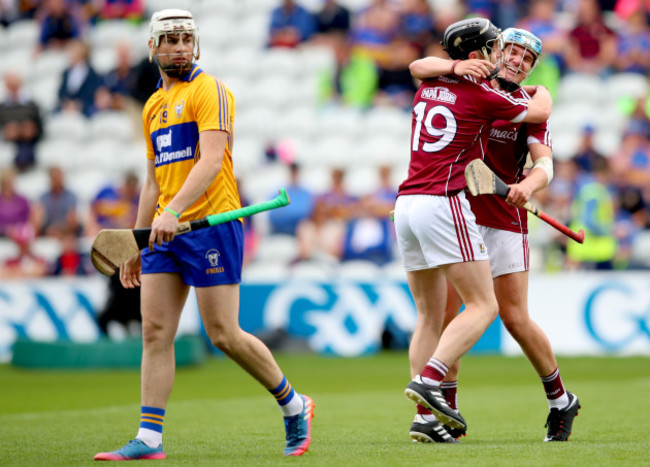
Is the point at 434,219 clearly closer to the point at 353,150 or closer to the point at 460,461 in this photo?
the point at 460,461

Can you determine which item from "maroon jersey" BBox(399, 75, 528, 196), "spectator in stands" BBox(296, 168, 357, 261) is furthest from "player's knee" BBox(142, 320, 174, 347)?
"spectator in stands" BBox(296, 168, 357, 261)

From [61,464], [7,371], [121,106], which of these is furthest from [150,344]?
[121,106]

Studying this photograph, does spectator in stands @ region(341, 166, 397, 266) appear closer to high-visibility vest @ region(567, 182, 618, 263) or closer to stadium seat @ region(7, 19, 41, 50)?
high-visibility vest @ region(567, 182, 618, 263)

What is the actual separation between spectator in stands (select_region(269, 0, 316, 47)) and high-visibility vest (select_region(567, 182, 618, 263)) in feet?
21.3

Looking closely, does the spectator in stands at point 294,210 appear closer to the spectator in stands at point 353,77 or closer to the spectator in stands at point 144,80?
the spectator in stands at point 353,77

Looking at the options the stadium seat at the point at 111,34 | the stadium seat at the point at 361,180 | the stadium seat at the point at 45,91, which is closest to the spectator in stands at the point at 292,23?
the stadium seat at the point at 111,34

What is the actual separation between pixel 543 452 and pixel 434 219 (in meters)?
1.33

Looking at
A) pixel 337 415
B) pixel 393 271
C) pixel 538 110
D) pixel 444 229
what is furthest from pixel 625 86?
pixel 444 229

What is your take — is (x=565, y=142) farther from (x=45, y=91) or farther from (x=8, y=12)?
(x=8, y=12)

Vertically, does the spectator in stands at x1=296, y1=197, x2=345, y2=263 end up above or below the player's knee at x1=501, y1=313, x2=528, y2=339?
above

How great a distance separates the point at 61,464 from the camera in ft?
17.0

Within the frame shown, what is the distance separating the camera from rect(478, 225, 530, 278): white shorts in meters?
6.18

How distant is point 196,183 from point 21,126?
13.7 meters

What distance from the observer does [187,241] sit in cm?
546
